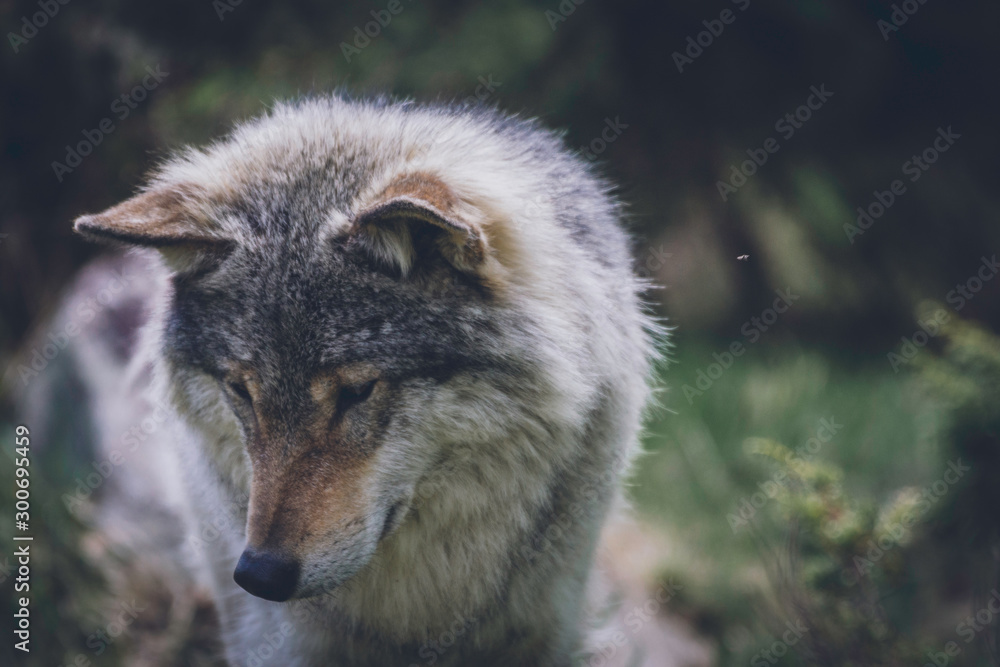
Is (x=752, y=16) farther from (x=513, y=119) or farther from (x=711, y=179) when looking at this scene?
(x=513, y=119)

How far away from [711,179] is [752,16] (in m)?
1.30

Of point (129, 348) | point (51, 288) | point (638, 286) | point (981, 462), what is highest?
point (981, 462)

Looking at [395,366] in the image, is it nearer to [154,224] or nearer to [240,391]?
[240,391]

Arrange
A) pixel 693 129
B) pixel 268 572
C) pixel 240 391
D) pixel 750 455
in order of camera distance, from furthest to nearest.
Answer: pixel 693 129 < pixel 750 455 < pixel 240 391 < pixel 268 572

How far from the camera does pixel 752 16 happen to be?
6004 mm

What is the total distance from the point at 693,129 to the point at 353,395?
16.2 ft

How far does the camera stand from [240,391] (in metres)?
2.31

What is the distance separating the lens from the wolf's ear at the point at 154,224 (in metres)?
2.27

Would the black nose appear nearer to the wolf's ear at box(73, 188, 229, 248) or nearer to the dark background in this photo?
the wolf's ear at box(73, 188, 229, 248)

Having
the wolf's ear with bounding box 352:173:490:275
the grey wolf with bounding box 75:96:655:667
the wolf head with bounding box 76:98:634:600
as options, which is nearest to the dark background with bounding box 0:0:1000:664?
the grey wolf with bounding box 75:96:655:667

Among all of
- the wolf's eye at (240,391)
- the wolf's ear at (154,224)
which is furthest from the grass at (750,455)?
the wolf's ear at (154,224)

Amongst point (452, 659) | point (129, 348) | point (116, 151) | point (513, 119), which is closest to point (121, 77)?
point (116, 151)

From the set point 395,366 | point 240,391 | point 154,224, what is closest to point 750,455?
point 395,366

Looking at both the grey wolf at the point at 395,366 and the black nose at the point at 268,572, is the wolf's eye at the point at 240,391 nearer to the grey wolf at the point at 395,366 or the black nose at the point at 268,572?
the grey wolf at the point at 395,366
